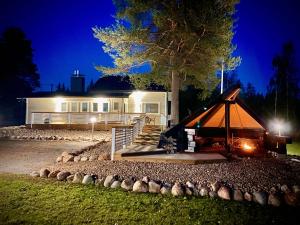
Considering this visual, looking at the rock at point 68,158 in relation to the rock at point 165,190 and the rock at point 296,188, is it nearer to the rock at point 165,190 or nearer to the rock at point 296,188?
the rock at point 165,190

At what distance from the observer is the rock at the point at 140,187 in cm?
649

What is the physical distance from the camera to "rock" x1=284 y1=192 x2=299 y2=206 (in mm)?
5879

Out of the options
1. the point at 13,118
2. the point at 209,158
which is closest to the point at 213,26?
the point at 209,158

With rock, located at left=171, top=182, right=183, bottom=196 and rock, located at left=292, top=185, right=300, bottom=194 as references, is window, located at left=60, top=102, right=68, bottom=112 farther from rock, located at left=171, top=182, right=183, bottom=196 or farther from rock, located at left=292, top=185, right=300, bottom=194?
rock, located at left=292, top=185, right=300, bottom=194

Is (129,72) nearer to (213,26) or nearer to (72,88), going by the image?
(213,26)

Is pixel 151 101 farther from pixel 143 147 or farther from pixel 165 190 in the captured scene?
pixel 165 190

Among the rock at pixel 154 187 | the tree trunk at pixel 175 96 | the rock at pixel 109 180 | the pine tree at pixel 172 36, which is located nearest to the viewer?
the rock at pixel 154 187

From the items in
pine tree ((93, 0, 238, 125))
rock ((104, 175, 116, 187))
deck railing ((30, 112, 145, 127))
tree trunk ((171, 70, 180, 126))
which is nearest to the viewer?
rock ((104, 175, 116, 187))

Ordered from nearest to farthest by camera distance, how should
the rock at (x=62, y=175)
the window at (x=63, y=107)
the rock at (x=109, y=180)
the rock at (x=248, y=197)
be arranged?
the rock at (x=248, y=197) < the rock at (x=109, y=180) < the rock at (x=62, y=175) < the window at (x=63, y=107)

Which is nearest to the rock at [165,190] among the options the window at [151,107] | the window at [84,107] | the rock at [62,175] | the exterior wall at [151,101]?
the rock at [62,175]

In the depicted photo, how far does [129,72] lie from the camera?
1664 centimetres

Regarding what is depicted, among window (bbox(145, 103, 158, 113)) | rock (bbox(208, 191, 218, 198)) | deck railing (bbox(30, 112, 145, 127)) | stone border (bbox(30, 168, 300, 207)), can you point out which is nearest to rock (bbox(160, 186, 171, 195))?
stone border (bbox(30, 168, 300, 207))

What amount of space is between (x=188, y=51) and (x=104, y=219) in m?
11.1

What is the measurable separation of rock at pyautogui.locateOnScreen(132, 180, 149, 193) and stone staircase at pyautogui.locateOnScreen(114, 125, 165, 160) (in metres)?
2.66
